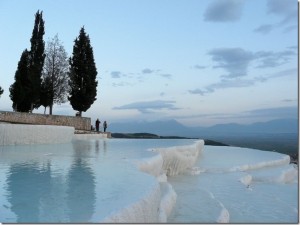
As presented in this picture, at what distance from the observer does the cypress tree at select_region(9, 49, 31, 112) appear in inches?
856

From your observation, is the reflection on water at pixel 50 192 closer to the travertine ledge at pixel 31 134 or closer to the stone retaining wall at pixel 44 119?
the travertine ledge at pixel 31 134

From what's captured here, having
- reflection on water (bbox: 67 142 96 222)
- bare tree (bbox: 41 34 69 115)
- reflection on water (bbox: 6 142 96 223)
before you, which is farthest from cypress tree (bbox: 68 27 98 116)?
reflection on water (bbox: 67 142 96 222)

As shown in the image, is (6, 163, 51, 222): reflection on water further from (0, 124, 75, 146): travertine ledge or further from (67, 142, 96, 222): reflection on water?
(0, 124, 75, 146): travertine ledge

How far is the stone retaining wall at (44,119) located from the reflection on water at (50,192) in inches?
506

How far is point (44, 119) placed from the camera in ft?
66.9

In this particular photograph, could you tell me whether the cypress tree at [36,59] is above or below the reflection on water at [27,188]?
above

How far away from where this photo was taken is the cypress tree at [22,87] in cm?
2175

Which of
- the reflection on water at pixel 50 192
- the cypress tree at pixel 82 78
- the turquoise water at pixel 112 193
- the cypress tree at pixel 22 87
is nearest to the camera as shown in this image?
the reflection on water at pixel 50 192

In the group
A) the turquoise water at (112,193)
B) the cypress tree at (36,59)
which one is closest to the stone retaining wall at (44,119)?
the cypress tree at (36,59)

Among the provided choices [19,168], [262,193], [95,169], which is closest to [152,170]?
[95,169]

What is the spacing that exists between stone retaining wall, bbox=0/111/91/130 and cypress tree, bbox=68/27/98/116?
1.24 metres

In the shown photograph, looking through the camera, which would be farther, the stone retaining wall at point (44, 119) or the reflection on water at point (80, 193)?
the stone retaining wall at point (44, 119)

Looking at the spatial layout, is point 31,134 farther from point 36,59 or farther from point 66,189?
point 36,59

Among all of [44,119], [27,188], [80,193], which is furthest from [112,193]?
[44,119]
